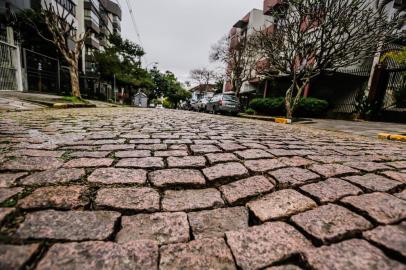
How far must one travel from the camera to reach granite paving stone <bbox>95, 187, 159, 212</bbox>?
1.17 metres

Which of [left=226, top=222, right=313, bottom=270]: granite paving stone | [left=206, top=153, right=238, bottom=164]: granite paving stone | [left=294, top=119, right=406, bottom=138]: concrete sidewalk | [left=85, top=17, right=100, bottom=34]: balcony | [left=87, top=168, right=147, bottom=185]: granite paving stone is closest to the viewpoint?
[left=226, top=222, right=313, bottom=270]: granite paving stone

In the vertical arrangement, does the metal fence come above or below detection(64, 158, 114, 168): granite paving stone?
above

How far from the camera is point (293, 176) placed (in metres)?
1.67

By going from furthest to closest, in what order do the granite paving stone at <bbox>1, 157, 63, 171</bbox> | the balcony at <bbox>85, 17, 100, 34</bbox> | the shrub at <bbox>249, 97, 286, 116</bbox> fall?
1. the balcony at <bbox>85, 17, 100, 34</bbox>
2. the shrub at <bbox>249, 97, 286, 116</bbox>
3. the granite paving stone at <bbox>1, 157, 63, 171</bbox>

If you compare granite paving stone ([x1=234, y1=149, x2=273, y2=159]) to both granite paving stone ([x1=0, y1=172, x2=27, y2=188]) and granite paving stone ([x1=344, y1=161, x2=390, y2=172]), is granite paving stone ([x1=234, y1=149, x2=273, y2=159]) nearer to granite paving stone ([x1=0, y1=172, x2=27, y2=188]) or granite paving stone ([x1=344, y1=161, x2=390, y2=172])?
granite paving stone ([x1=344, y1=161, x2=390, y2=172])

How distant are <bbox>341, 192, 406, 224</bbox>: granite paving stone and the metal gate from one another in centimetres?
1178

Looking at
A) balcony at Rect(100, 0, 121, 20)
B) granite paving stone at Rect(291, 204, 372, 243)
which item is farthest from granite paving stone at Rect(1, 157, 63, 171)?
balcony at Rect(100, 0, 121, 20)

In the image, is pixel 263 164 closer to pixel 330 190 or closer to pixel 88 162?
pixel 330 190

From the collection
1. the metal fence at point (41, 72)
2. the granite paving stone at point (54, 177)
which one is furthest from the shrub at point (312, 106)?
the metal fence at point (41, 72)

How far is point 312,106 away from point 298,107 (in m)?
0.71

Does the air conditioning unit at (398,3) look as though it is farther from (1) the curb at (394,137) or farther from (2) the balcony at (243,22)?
(2) the balcony at (243,22)

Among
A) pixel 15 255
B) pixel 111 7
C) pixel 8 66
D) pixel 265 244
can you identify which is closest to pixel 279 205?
pixel 265 244

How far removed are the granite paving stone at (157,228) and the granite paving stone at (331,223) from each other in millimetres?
551

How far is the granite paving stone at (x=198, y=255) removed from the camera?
0.81 metres
